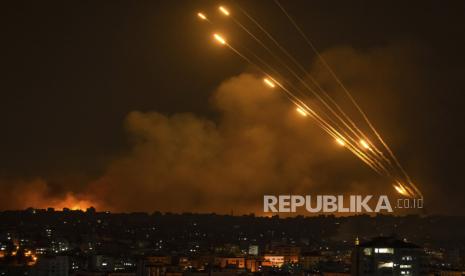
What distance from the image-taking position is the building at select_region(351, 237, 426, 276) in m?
23.9

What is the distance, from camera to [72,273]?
1460 inches

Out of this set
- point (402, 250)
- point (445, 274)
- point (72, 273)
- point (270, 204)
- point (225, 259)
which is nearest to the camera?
point (402, 250)

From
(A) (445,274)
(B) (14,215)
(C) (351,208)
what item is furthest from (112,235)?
(C) (351,208)

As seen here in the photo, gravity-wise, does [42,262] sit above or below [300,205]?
below

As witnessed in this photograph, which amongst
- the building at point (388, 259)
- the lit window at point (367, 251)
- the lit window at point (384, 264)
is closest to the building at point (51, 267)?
the building at point (388, 259)

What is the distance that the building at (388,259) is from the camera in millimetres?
23875

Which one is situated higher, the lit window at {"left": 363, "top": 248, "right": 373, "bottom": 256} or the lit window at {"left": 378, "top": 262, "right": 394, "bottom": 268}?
the lit window at {"left": 363, "top": 248, "right": 373, "bottom": 256}

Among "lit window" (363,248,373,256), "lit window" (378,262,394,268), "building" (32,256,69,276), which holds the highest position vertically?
"lit window" (363,248,373,256)

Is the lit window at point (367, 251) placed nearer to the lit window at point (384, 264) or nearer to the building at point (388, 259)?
the building at point (388, 259)

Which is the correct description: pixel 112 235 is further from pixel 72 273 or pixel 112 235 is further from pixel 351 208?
pixel 351 208

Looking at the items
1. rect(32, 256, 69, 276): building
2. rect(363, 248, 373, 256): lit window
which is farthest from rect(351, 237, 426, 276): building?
rect(32, 256, 69, 276): building

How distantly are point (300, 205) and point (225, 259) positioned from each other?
12790 mm

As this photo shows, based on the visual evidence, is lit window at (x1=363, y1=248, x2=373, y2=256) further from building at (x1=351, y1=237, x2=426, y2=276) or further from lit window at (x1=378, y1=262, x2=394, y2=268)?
lit window at (x1=378, y1=262, x2=394, y2=268)

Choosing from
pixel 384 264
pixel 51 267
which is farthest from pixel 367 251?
pixel 51 267
